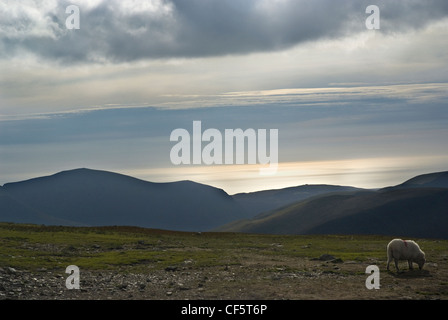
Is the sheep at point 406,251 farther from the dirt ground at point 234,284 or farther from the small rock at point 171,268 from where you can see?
the small rock at point 171,268

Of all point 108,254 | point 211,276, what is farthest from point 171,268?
point 108,254

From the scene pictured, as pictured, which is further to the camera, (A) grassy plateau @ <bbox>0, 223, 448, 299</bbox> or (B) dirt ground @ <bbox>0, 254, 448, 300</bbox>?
(A) grassy plateau @ <bbox>0, 223, 448, 299</bbox>

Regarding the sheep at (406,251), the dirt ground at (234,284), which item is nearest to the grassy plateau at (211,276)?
the dirt ground at (234,284)

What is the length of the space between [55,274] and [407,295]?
1024 inches

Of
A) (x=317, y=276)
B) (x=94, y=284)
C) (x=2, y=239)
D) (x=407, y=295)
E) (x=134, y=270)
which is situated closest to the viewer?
(x=407, y=295)

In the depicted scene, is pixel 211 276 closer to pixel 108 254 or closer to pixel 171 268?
pixel 171 268

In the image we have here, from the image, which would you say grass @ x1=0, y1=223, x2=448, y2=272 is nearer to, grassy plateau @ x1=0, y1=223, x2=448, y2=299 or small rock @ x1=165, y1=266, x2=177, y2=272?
grassy plateau @ x1=0, y1=223, x2=448, y2=299

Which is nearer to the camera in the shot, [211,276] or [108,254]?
[211,276]

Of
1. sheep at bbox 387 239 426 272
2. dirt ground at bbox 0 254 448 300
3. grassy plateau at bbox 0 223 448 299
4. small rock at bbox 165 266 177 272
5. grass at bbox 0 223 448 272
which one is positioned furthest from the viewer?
grass at bbox 0 223 448 272

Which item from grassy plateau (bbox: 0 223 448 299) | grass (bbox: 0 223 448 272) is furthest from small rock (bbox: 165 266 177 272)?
grass (bbox: 0 223 448 272)

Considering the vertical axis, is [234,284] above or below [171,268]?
above
